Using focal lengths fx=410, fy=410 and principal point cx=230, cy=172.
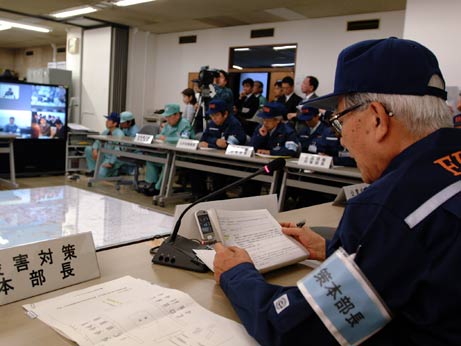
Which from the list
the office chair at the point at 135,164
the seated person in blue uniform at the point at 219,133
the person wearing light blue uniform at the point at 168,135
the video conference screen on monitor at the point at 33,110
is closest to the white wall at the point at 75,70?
the video conference screen on monitor at the point at 33,110

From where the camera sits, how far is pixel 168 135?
5281 mm

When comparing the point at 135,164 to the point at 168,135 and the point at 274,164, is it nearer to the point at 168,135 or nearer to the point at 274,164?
the point at 168,135

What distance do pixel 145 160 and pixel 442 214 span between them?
14.7 ft

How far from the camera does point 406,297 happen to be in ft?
1.83

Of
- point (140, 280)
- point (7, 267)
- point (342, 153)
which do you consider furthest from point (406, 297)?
point (342, 153)

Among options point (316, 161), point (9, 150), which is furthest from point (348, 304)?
point (9, 150)

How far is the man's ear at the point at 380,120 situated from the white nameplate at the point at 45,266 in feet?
2.16

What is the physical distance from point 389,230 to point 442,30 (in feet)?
13.5

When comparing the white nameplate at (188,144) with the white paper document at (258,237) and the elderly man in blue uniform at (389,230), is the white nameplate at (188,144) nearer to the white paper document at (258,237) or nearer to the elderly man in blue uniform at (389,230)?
the white paper document at (258,237)

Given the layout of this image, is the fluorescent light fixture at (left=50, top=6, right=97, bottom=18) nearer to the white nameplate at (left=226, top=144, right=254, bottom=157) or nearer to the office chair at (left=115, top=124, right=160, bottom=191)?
the office chair at (left=115, top=124, right=160, bottom=191)

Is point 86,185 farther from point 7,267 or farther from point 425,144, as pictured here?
point 425,144

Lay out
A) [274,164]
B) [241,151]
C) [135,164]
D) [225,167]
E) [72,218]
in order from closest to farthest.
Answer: [274,164] → [72,218] → [241,151] → [225,167] → [135,164]

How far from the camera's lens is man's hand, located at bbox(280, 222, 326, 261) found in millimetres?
1159

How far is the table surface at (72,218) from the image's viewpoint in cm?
134
